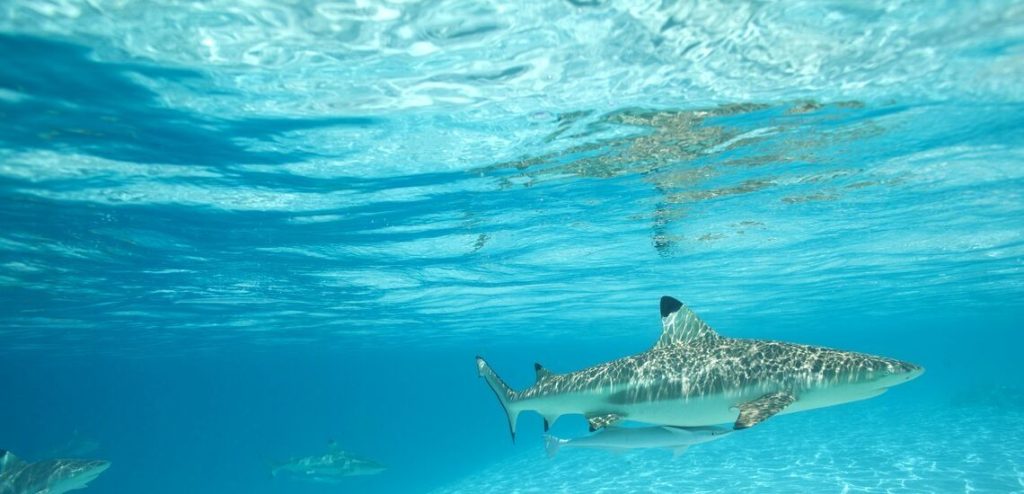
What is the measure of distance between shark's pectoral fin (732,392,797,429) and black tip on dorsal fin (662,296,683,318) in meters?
2.08

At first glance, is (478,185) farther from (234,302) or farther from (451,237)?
(234,302)

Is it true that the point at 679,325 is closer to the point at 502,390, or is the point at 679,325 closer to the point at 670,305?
the point at 670,305

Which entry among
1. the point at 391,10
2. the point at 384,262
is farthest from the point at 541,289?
the point at 391,10

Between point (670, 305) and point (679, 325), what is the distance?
0.44 meters

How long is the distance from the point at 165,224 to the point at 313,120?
29.1 ft

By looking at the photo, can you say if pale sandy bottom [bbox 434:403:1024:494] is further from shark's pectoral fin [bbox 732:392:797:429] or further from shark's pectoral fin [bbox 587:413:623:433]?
shark's pectoral fin [bbox 732:392:797:429]

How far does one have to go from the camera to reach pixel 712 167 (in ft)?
47.8

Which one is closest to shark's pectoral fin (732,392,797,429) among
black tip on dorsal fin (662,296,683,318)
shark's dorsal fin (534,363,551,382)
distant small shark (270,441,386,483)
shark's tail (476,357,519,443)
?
black tip on dorsal fin (662,296,683,318)

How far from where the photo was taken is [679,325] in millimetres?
9578

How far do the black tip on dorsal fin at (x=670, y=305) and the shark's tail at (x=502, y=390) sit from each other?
11.4ft

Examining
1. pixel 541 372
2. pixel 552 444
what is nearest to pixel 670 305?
pixel 541 372

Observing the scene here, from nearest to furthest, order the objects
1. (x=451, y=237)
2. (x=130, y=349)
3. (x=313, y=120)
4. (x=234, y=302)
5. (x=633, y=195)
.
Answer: (x=313, y=120) < (x=633, y=195) < (x=451, y=237) < (x=234, y=302) < (x=130, y=349)

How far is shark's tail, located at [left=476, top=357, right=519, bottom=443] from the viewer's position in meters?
11.1

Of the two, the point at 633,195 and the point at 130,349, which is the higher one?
the point at 633,195
